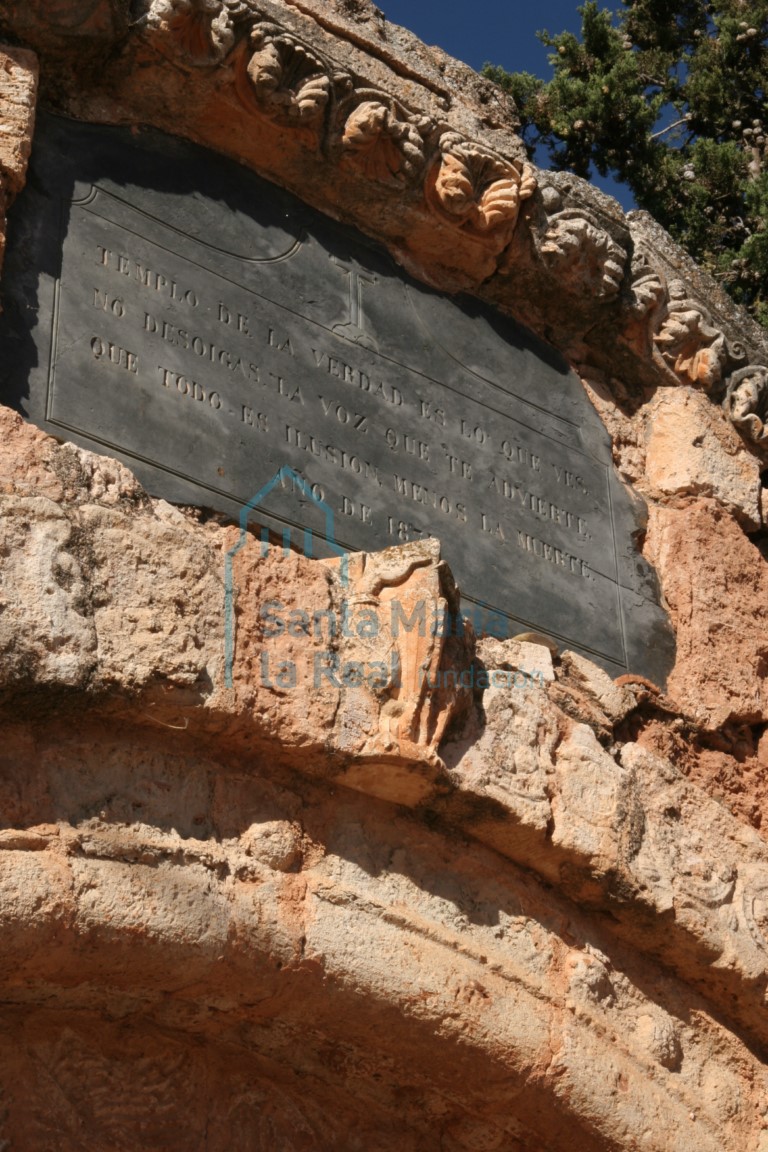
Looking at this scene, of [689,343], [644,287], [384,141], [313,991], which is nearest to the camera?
[313,991]

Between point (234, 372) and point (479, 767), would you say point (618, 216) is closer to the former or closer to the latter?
point (234, 372)

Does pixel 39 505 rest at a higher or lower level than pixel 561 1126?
higher

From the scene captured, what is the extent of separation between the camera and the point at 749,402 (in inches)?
233

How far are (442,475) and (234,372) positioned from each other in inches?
29.2

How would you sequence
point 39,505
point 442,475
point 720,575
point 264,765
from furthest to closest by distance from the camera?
point 720,575, point 442,475, point 264,765, point 39,505

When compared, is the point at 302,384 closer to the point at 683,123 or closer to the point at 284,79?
the point at 284,79

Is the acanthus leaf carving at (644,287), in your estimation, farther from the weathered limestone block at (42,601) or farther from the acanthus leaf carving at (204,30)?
the weathered limestone block at (42,601)

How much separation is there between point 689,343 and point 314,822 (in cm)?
264

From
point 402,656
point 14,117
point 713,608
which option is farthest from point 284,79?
point 713,608

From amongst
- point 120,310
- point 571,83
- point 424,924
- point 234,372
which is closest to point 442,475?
point 234,372

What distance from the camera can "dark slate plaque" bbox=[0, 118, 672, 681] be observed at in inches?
172

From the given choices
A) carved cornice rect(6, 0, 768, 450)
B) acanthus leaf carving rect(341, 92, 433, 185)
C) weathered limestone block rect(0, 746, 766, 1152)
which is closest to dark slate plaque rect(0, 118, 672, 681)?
carved cornice rect(6, 0, 768, 450)

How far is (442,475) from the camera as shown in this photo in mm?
5043

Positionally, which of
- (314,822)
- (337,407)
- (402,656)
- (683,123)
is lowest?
(314,822)
